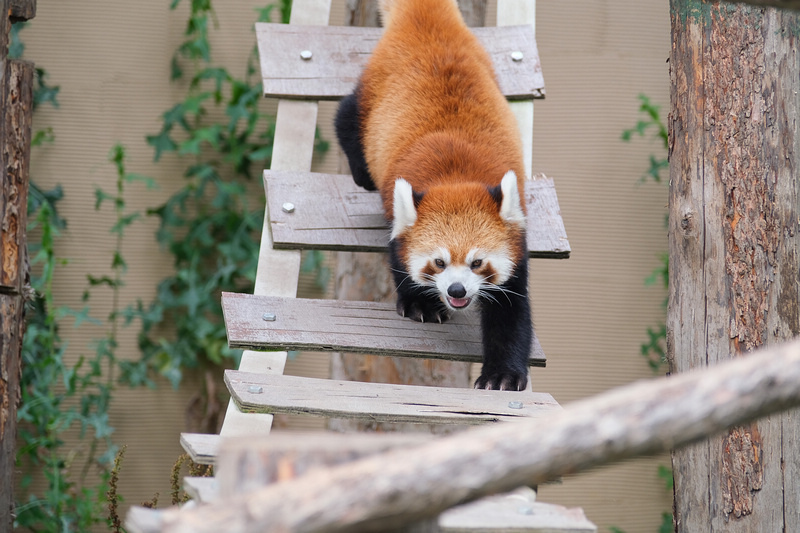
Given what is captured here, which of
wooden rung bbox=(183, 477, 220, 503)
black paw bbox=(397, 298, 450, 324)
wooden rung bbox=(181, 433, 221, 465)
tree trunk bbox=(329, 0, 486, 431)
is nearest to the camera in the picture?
wooden rung bbox=(183, 477, 220, 503)

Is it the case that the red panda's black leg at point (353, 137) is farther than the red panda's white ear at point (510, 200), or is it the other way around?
the red panda's black leg at point (353, 137)

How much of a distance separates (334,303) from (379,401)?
604mm

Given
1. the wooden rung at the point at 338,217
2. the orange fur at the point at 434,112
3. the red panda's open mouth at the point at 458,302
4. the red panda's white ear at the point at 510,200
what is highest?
the orange fur at the point at 434,112

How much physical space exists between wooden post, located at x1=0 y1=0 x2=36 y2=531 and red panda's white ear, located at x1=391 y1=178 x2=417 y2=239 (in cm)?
113

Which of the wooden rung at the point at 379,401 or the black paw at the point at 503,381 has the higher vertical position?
the wooden rung at the point at 379,401

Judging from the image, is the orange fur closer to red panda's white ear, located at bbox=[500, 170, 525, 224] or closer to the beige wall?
red panda's white ear, located at bbox=[500, 170, 525, 224]

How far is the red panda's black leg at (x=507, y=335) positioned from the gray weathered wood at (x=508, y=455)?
1.47 m

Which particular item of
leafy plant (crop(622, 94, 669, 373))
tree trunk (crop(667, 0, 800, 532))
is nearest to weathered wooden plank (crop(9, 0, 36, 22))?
tree trunk (crop(667, 0, 800, 532))

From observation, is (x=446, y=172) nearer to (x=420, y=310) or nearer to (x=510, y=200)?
(x=510, y=200)

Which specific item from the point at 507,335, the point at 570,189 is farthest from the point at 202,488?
the point at 570,189

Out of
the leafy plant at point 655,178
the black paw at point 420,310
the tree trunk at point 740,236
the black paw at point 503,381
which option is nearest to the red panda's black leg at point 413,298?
the black paw at point 420,310

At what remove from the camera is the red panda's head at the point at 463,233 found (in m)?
2.59

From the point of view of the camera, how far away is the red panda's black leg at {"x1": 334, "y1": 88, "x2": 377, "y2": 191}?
3221mm

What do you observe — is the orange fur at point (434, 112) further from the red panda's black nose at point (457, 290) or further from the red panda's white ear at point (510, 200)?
the red panda's black nose at point (457, 290)
